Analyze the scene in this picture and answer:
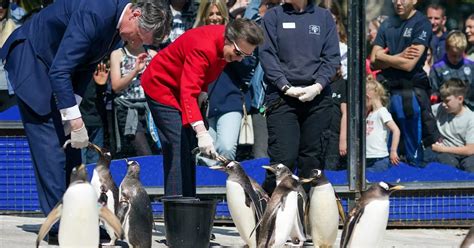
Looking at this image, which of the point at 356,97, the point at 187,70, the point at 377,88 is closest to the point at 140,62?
the point at 187,70

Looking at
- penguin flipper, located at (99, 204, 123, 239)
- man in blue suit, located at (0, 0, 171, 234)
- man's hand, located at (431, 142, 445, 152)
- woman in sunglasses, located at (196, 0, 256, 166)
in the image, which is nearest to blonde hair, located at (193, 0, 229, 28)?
woman in sunglasses, located at (196, 0, 256, 166)

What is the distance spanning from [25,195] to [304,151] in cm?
262

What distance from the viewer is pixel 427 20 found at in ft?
31.9

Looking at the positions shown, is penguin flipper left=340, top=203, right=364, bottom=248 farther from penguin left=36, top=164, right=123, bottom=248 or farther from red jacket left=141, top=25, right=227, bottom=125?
penguin left=36, top=164, right=123, bottom=248

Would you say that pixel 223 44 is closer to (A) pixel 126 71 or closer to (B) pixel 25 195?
(A) pixel 126 71

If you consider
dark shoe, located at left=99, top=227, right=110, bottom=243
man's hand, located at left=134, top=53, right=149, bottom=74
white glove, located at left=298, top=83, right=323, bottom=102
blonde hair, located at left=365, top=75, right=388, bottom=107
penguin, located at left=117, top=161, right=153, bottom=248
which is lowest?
dark shoe, located at left=99, top=227, right=110, bottom=243

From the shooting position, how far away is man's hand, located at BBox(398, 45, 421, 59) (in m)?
9.70

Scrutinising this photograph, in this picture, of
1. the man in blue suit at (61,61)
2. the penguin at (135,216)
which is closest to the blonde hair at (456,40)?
the man in blue suit at (61,61)

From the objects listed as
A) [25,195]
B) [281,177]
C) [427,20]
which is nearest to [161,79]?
[281,177]

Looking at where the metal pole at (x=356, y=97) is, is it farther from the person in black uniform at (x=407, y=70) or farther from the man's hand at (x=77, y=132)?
the man's hand at (x=77, y=132)

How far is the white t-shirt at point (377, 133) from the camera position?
9586 mm

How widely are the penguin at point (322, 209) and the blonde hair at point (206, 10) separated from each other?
217 cm

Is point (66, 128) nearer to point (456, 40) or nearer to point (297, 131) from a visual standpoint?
point (297, 131)

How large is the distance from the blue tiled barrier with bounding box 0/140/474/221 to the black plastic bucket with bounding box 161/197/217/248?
2029 millimetres
